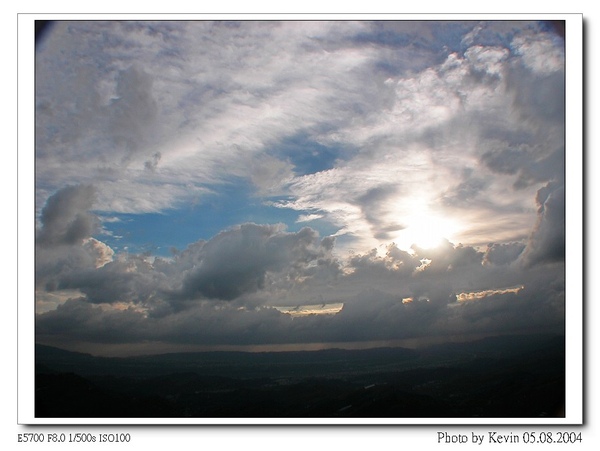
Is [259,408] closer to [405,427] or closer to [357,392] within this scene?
[357,392]

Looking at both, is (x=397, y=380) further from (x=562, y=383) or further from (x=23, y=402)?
(x=23, y=402)

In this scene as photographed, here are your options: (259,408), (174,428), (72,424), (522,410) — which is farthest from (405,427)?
(72,424)

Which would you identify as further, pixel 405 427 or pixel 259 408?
pixel 259 408

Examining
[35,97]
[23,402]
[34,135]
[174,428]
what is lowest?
[174,428]

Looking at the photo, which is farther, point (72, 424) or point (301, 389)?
point (301, 389)

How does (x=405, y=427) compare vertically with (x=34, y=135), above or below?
below

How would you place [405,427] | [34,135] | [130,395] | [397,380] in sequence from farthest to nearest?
[397,380] → [130,395] → [34,135] → [405,427]

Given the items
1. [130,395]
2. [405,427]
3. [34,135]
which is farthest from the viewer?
[130,395]

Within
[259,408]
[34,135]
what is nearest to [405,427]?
[259,408]
